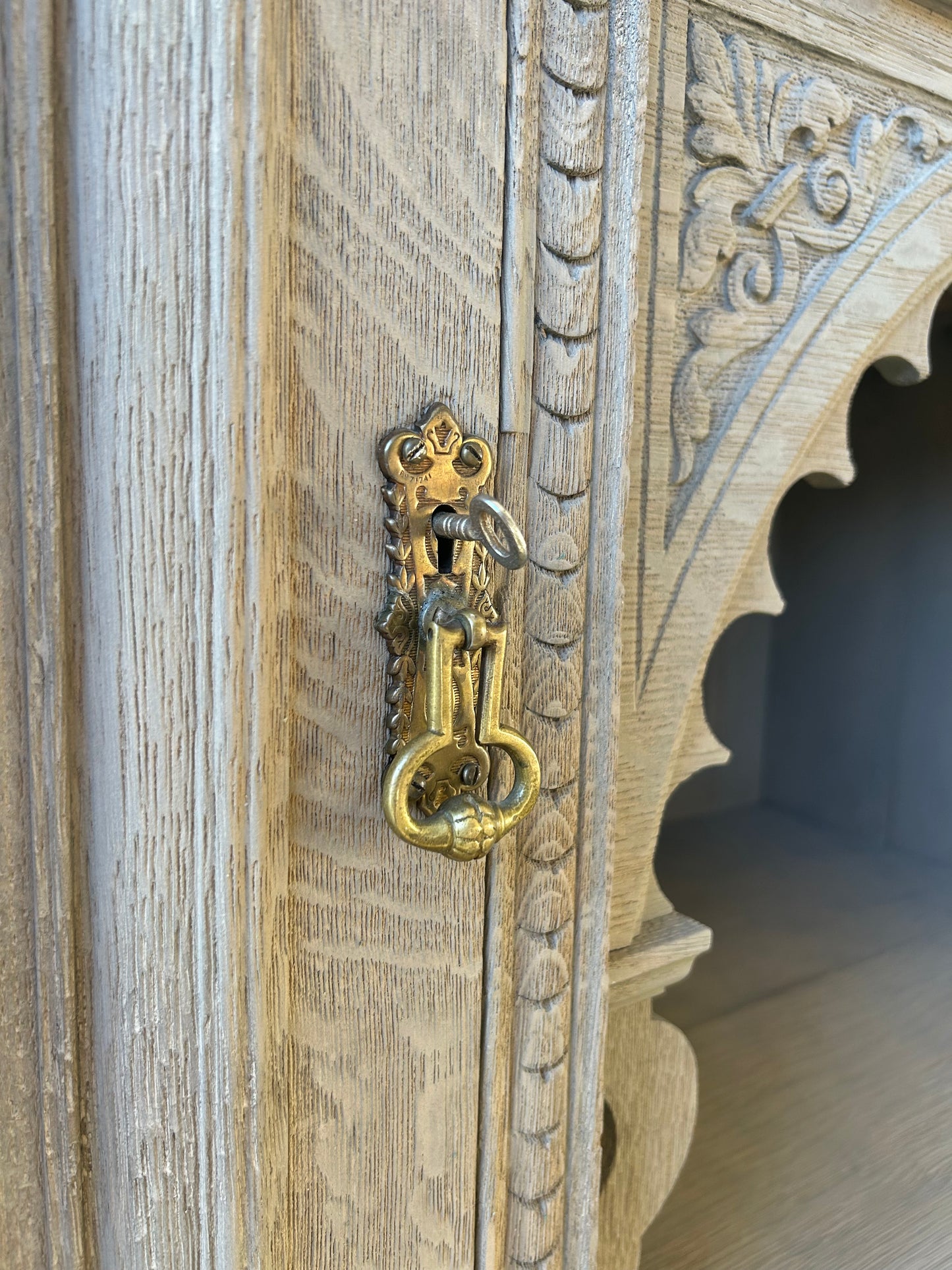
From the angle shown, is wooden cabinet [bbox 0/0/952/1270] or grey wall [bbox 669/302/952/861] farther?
grey wall [bbox 669/302/952/861]

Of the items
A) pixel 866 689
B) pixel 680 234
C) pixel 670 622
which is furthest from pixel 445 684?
pixel 866 689

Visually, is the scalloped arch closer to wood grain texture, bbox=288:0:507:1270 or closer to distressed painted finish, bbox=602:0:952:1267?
distressed painted finish, bbox=602:0:952:1267

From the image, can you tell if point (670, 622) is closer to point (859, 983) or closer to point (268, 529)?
point (268, 529)

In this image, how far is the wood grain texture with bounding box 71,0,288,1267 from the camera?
363mm

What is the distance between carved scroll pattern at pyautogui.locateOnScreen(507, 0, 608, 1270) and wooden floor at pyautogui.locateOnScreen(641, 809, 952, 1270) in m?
0.37

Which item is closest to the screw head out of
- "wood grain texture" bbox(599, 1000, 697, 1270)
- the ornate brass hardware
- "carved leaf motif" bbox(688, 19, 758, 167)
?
the ornate brass hardware

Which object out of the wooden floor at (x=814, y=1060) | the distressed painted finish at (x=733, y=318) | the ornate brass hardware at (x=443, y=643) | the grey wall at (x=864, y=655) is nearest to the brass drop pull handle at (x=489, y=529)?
the ornate brass hardware at (x=443, y=643)

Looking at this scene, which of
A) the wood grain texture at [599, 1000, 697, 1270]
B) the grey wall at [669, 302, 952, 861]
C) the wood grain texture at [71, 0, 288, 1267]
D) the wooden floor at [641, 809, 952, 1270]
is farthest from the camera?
the grey wall at [669, 302, 952, 861]

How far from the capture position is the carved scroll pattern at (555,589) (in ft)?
1.47

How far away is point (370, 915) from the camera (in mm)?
457

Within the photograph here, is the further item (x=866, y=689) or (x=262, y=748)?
(x=866, y=689)

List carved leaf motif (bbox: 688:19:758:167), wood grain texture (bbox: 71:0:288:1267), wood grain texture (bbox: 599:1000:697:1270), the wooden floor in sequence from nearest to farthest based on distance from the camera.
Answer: wood grain texture (bbox: 71:0:288:1267)
carved leaf motif (bbox: 688:19:758:167)
wood grain texture (bbox: 599:1000:697:1270)
the wooden floor

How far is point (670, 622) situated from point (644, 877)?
0.54 feet

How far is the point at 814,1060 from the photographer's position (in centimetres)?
113
